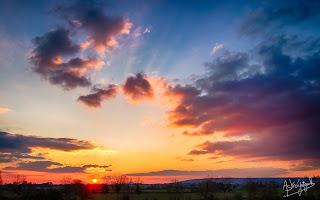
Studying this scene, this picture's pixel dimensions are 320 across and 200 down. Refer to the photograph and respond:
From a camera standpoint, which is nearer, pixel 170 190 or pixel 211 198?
pixel 211 198

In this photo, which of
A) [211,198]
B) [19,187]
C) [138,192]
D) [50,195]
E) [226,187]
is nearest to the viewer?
[50,195]

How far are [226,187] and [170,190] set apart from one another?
6135 cm

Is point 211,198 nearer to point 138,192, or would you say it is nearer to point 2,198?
point 138,192

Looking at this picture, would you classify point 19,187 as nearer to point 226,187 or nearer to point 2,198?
point 2,198

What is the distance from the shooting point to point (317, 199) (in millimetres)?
89188

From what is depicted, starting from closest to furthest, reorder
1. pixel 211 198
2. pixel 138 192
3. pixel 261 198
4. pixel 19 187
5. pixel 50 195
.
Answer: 1. pixel 50 195
2. pixel 261 198
3. pixel 211 198
4. pixel 19 187
5. pixel 138 192

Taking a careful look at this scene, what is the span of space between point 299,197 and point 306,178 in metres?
55.3

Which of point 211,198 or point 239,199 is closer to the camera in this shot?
point 239,199

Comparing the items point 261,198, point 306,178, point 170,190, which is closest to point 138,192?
point 170,190

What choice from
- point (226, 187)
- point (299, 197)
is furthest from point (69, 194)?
point (226, 187)

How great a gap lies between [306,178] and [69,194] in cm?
13048

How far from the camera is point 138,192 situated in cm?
14212

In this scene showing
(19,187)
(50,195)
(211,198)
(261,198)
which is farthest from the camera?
(19,187)

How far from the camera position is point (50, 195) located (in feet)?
291
